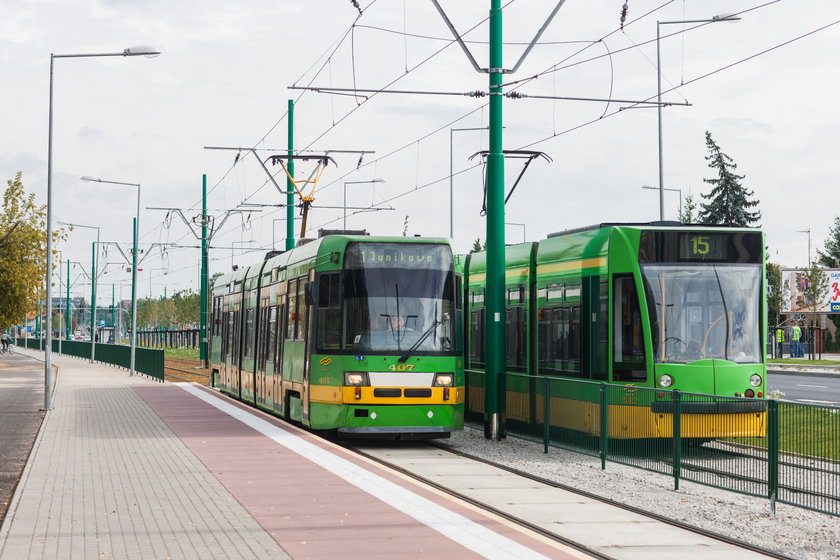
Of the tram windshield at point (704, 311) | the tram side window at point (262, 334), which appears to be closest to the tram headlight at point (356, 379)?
the tram windshield at point (704, 311)

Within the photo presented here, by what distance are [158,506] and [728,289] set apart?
28.4 feet

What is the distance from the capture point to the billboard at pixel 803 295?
62.6 m

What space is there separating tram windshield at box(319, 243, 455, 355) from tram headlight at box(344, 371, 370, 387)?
0.34 metres

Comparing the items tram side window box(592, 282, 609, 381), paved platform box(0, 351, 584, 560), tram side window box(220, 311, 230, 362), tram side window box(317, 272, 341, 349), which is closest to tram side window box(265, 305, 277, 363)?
paved platform box(0, 351, 584, 560)

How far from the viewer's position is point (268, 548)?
30.1 ft

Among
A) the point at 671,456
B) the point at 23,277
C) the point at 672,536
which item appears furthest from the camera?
the point at 23,277

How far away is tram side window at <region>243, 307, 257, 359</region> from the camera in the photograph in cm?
2548

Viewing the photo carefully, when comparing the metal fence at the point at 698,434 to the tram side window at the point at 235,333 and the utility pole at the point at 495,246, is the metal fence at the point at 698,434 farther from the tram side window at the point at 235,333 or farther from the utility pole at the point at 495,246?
the tram side window at the point at 235,333

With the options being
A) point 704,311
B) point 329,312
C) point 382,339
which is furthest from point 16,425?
point 704,311

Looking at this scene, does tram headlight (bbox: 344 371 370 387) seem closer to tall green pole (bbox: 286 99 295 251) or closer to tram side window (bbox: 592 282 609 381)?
tram side window (bbox: 592 282 609 381)

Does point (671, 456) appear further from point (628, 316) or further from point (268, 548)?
point (268, 548)

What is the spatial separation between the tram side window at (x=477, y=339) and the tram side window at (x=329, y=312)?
4.61 m

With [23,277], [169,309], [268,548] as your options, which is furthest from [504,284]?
[169,309]

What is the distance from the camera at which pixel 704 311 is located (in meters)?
16.3
